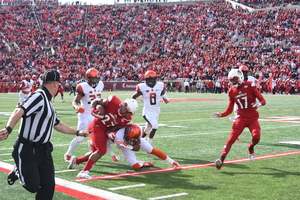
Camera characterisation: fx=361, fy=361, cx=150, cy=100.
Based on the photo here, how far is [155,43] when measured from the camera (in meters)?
46.8

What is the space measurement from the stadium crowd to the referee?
3207cm

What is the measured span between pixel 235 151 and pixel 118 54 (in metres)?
39.9

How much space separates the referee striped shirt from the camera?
372cm

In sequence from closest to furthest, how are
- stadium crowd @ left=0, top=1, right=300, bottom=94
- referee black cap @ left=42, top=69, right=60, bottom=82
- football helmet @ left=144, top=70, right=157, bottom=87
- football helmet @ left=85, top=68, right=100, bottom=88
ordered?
1. referee black cap @ left=42, top=69, right=60, bottom=82
2. football helmet @ left=85, top=68, right=100, bottom=88
3. football helmet @ left=144, top=70, right=157, bottom=87
4. stadium crowd @ left=0, top=1, right=300, bottom=94

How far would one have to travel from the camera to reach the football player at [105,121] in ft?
18.5

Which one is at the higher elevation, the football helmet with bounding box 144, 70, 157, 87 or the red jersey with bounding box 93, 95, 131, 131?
the football helmet with bounding box 144, 70, 157, 87

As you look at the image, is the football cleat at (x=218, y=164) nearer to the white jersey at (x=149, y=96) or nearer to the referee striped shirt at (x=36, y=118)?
the white jersey at (x=149, y=96)

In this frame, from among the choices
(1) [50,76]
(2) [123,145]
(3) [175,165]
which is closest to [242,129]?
(3) [175,165]

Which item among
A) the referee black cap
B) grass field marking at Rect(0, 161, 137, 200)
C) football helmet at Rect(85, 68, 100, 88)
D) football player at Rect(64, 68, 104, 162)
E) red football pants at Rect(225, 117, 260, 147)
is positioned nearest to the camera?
the referee black cap

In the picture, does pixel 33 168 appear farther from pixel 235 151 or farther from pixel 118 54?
pixel 118 54

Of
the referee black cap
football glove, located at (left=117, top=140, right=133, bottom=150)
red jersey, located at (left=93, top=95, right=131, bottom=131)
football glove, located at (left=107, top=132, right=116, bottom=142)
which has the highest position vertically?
the referee black cap

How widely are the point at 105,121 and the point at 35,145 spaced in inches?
86.1

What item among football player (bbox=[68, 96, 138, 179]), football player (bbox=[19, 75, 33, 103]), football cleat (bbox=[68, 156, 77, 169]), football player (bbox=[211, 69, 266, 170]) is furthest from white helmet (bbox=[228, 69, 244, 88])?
football player (bbox=[19, 75, 33, 103])

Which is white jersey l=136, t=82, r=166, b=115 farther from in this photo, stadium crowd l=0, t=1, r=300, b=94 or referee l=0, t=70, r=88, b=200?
stadium crowd l=0, t=1, r=300, b=94
